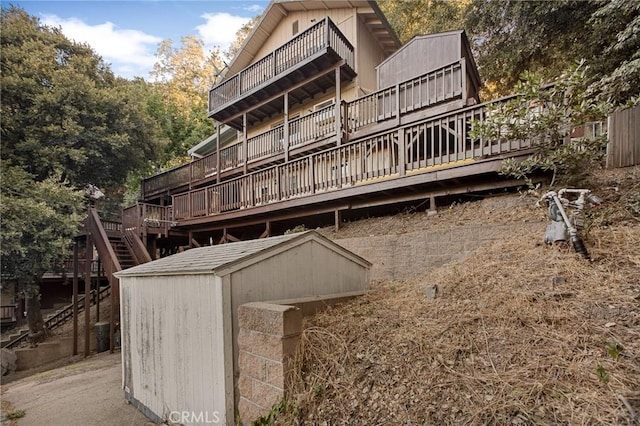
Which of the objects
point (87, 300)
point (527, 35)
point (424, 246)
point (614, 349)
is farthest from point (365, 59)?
point (87, 300)

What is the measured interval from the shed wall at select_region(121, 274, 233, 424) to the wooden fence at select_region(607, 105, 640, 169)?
6.25 m

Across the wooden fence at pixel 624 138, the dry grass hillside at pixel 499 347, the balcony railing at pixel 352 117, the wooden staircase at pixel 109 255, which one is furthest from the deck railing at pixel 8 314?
the wooden fence at pixel 624 138

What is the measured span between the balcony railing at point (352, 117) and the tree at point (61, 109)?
3.32 meters

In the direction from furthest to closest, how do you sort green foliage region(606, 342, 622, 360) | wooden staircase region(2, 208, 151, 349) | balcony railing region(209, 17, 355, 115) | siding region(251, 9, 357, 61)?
1. siding region(251, 9, 357, 61)
2. balcony railing region(209, 17, 355, 115)
3. wooden staircase region(2, 208, 151, 349)
4. green foliage region(606, 342, 622, 360)

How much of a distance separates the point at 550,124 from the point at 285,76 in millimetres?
8672

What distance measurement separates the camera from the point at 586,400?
1.80 m

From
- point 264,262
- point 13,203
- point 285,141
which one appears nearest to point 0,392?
point 13,203

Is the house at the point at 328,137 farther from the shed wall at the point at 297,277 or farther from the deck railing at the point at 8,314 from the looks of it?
the deck railing at the point at 8,314

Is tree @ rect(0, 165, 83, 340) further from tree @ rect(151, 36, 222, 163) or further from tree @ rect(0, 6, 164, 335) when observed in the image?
tree @ rect(151, 36, 222, 163)

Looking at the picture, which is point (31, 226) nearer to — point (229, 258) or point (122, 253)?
point (122, 253)

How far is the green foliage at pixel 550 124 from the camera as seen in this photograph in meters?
4.29

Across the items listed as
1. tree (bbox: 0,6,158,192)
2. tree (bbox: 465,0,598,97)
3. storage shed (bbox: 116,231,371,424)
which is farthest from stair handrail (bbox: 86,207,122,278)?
tree (bbox: 465,0,598,97)

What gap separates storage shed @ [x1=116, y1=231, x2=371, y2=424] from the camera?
3111mm

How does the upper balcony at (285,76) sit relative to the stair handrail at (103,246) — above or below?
above
